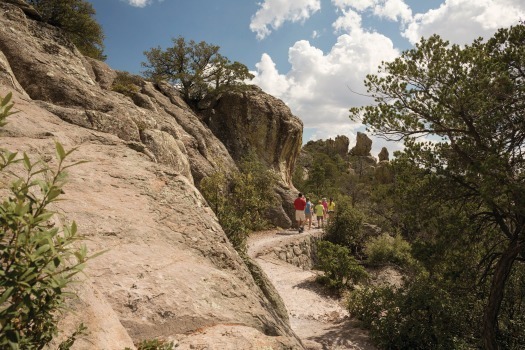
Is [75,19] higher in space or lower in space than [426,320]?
higher

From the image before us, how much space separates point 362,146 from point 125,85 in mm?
64299

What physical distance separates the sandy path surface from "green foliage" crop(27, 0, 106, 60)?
14.3m

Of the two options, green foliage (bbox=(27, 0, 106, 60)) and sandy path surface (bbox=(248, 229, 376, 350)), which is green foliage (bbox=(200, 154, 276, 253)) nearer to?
sandy path surface (bbox=(248, 229, 376, 350))

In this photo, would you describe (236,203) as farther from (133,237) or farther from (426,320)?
(133,237)

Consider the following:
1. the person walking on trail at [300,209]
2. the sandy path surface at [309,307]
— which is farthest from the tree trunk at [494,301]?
the person walking on trail at [300,209]

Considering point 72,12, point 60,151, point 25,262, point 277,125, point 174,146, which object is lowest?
point 25,262

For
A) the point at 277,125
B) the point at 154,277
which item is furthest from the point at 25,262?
the point at 277,125

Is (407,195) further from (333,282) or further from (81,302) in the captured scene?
(81,302)

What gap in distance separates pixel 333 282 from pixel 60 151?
1356cm

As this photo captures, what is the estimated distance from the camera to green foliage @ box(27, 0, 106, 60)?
17.6 m

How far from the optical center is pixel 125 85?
20.6 meters

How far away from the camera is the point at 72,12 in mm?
18609

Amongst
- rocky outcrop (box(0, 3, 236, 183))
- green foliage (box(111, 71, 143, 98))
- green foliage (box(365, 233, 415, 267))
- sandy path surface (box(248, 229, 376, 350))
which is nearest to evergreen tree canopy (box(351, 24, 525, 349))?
sandy path surface (box(248, 229, 376, 350))

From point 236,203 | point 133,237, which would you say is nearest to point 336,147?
point 236,203
